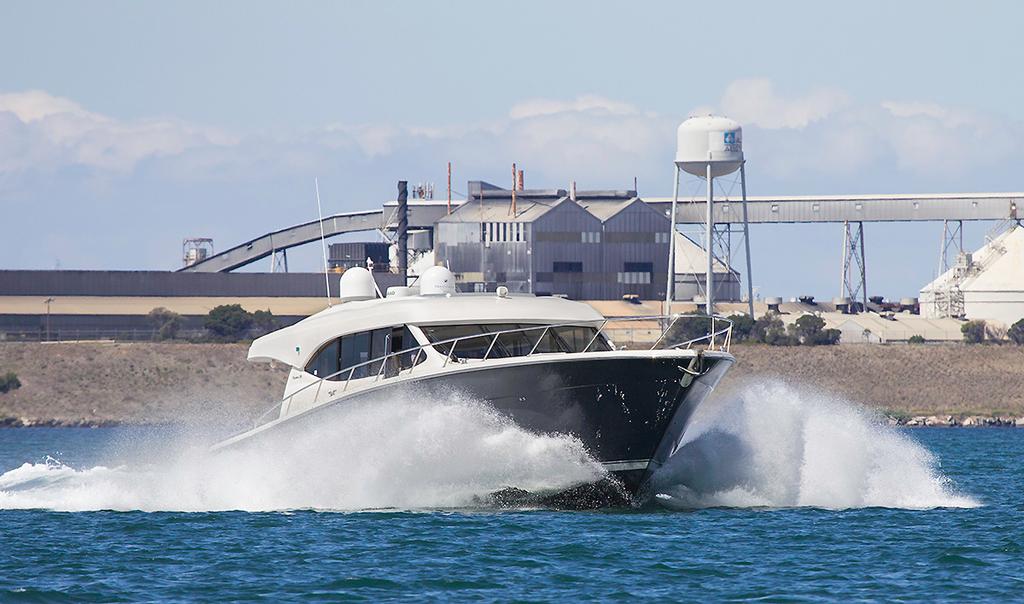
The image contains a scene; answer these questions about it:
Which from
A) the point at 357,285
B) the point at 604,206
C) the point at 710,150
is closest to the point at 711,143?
the point at 710,150

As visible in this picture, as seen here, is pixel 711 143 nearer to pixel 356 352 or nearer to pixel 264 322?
pixel 264 322

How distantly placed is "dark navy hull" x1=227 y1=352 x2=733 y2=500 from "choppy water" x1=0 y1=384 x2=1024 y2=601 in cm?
30

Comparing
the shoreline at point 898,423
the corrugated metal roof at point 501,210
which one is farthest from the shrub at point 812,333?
the corrugated metal roof at point 501,210

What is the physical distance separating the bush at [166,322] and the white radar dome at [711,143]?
105 ft

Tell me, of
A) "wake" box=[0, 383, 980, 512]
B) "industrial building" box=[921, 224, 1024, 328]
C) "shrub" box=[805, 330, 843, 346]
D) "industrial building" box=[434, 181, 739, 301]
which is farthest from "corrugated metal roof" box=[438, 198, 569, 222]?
"wake" box=[0, 383, 980, 512]

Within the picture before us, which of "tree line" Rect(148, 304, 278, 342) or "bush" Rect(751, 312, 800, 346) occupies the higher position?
"tree line" Rect(148, 304, 278, 342)

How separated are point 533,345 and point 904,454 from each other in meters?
8.26

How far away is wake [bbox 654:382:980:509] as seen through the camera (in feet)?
97.6

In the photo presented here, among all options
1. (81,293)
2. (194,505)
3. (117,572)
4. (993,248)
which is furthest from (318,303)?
(117,572)

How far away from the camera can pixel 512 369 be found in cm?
2672

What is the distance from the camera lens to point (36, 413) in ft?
300

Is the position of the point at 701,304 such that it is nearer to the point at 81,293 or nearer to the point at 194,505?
the point at 81,293

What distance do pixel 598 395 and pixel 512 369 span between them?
1493mm

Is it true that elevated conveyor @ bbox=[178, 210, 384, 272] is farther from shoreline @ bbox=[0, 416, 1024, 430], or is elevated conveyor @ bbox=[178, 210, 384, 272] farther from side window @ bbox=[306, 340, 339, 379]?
side window @ bbox=[306, 340, 339, 379]
